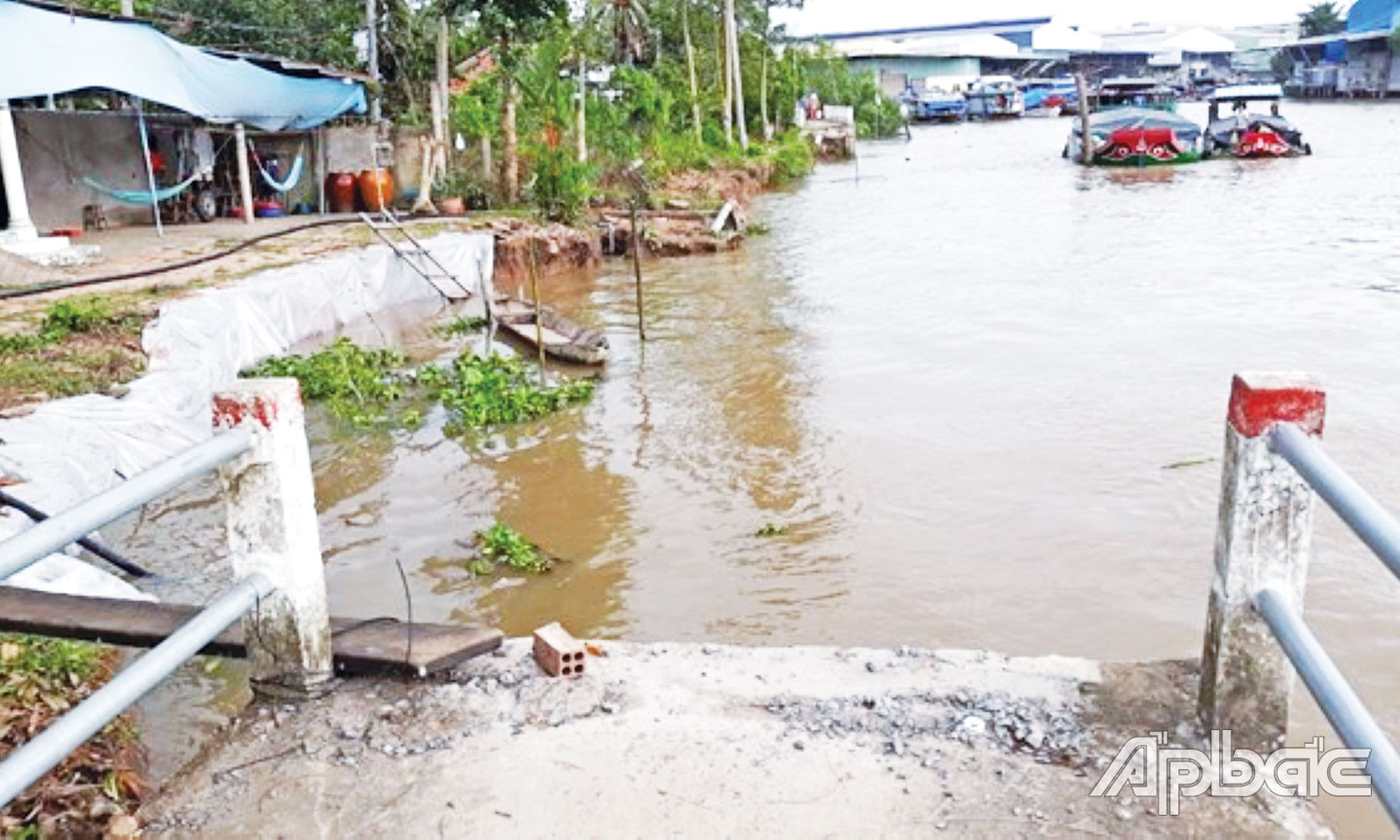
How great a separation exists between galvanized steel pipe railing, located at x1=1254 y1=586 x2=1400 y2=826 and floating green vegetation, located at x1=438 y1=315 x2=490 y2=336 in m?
11.7

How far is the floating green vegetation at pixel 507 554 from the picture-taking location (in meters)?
6.97

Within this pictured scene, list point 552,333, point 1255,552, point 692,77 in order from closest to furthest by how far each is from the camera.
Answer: point 1255,552 → point 552,333 → point 692,77

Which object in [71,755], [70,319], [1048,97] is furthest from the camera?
[1048,97]

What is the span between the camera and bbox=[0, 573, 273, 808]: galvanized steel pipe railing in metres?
2.39

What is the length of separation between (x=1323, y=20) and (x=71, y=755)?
95208mm

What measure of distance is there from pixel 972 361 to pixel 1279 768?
9.42 metres

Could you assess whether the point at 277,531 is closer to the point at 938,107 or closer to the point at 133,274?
the point at 133,274

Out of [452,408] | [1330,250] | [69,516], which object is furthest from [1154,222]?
[69,516]

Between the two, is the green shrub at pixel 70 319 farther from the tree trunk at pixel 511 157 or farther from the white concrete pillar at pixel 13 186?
the tree trunk at pixel 511 157

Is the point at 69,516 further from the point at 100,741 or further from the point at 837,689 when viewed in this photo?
the point at 837,689

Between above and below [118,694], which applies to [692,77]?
above

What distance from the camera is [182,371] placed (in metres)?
9.25

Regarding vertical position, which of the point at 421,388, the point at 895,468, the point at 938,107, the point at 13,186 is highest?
the point at 938,107

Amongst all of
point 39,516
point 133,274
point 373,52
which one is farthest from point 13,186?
point 39,516
